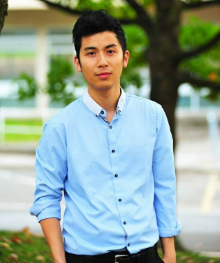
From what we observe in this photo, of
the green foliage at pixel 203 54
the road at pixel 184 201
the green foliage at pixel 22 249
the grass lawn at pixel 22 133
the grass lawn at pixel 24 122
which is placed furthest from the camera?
the grass lawn at pixel 24 122

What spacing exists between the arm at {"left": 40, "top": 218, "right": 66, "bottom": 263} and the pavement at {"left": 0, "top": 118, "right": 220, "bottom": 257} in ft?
14.2

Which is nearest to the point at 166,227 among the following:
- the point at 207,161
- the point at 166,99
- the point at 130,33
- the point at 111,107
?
the point at 111,107

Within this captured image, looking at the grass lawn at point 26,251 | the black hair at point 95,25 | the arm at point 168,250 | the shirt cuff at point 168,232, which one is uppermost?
the black hair at point 95,25

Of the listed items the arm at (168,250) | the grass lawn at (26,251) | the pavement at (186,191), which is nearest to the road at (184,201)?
the pavement at (186,191)

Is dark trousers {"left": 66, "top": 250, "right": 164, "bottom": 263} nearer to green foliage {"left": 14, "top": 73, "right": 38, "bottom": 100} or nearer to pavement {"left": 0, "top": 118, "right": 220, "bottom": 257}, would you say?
pavement {"left": 0, "top": 118, "right": 220, "bottom": 257}

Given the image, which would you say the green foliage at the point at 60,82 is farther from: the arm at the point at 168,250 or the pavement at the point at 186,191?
the arm at the point at 168,250

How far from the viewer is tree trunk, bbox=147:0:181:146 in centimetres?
685

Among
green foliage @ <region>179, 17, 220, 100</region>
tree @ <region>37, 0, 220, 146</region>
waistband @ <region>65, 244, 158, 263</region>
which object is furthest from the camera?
green foliage @ <region>179, 17, 220, 100</region>

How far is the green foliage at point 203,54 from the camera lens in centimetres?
950

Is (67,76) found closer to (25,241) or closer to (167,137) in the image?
(25,241)

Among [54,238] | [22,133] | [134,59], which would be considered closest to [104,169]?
[54,238]

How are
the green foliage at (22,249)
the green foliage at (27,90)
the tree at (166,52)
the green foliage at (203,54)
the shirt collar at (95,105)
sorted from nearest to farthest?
the shirt collar at (95,105) < the green foliage at (22,249) < the tree at (166,52) < the green foliage at (27,90) < the green foliage at (203,54)

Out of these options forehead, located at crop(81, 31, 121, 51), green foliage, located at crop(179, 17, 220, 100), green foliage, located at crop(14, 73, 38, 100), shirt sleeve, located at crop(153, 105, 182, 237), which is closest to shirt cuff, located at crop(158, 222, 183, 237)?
shirt sleeve, located at crop(153, 105, 182, 237)

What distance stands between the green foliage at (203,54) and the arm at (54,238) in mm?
7464
